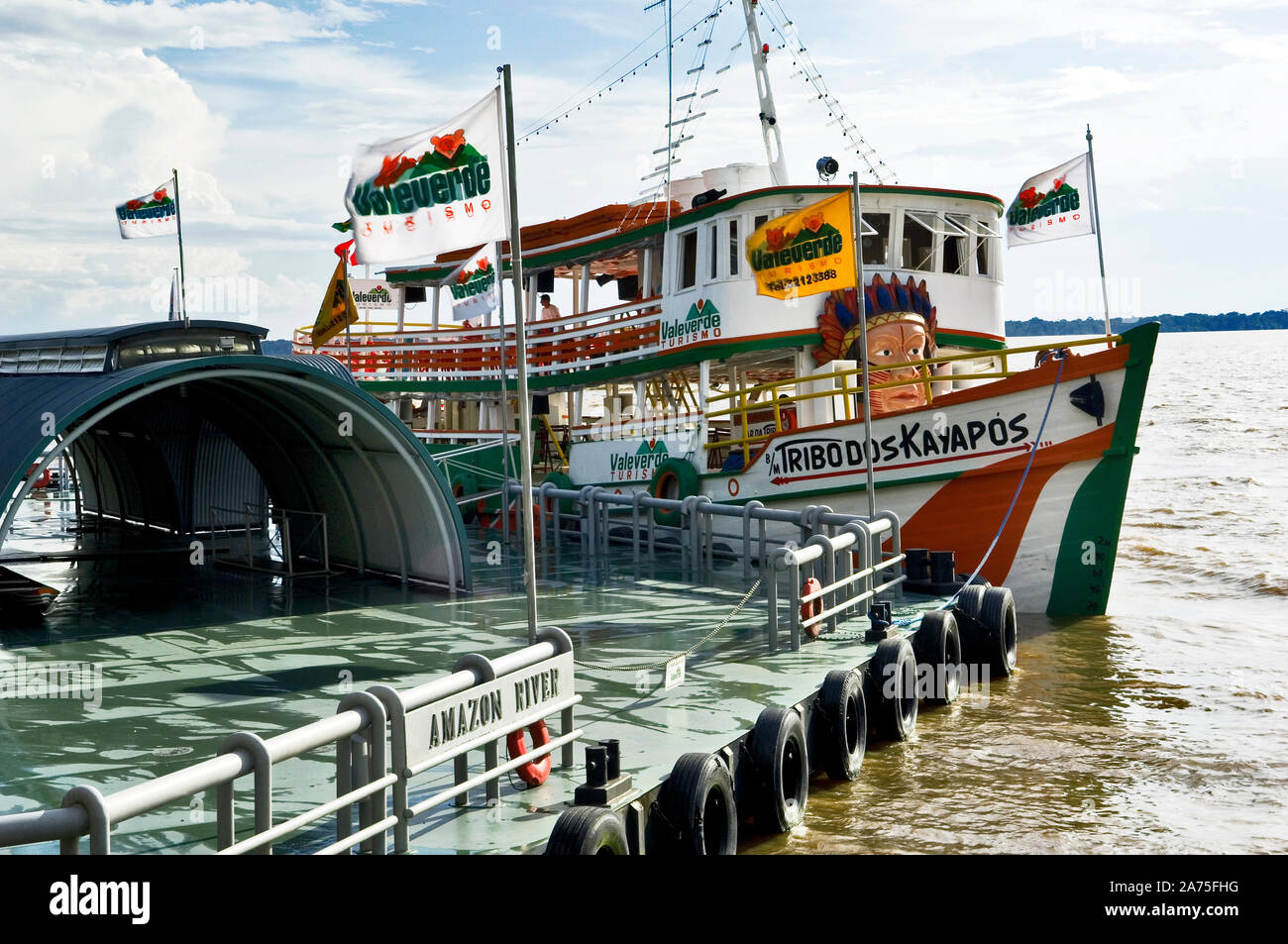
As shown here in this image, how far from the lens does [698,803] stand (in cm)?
782

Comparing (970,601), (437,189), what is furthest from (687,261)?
(437,189)

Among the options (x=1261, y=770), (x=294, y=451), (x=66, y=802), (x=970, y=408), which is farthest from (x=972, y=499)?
(x=66, y=802)

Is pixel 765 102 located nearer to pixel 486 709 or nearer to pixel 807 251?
pixel 807 251

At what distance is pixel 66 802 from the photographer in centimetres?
455

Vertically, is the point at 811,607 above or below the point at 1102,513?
below

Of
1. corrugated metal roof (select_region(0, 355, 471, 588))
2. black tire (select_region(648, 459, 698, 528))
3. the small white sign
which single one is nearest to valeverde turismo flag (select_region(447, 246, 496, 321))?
black tire (select_region(648, 459, 698, 528))

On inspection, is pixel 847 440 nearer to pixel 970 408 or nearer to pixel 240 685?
pixel 970 408

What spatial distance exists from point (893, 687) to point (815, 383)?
883cm

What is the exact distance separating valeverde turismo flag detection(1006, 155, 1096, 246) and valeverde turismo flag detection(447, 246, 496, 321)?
9352 mm

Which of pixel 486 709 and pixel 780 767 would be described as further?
pixel 780 767

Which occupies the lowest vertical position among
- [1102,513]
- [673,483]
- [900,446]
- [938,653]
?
[938,653]

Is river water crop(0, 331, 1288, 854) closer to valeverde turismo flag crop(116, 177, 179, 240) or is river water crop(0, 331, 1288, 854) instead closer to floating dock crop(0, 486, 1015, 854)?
floating dock crop(0, 486, 1015, 854)

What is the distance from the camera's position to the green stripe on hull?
15.9 meters

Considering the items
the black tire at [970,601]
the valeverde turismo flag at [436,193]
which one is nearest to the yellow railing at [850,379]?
the black tire at [970,601]
